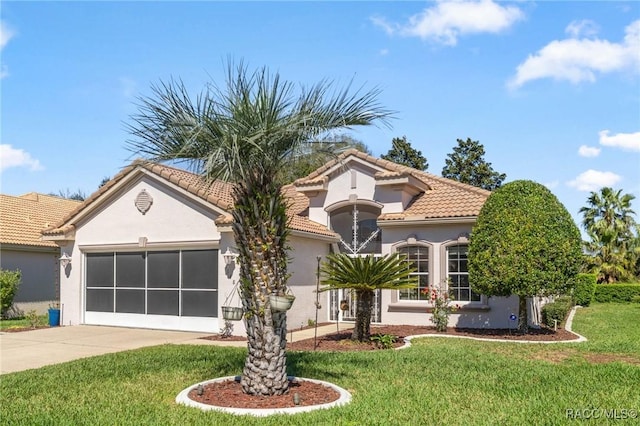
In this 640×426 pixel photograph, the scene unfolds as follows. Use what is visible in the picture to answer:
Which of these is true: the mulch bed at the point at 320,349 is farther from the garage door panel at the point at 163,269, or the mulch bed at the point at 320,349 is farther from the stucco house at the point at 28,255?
the stucco house at the point at 28,255

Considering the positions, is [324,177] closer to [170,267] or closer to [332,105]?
[170,267]

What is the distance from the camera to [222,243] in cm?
1628

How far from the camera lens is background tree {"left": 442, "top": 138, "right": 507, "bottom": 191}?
143 feet

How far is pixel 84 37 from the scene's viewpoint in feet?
40.2

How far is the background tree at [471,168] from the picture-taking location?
4344 cm

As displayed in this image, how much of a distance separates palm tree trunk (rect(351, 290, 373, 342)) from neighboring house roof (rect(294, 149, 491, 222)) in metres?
4.41

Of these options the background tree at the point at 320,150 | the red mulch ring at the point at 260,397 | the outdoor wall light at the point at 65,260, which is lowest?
the red mulch ring at the point at 260,397

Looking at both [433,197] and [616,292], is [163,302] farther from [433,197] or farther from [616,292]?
[616,292]

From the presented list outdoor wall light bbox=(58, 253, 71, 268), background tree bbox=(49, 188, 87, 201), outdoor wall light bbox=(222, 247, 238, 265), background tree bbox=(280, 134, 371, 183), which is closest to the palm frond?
outdoor wall light bbox=(222, 247, 238, 265)

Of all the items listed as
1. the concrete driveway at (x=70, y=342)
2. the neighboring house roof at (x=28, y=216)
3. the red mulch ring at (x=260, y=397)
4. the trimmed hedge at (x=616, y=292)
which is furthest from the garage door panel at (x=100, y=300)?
the trimmed hedge at (x=616, y=292)

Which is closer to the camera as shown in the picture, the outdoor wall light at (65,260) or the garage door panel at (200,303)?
the garage door panel at (200,303)

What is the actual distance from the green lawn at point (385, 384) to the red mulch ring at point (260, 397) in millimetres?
398

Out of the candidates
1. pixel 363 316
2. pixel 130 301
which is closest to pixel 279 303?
pixel 363 316

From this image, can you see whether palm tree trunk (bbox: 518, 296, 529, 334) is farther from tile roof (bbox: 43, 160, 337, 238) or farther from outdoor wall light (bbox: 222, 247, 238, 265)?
outdoor wall light (bbox: 222, 247, 238, 265)
